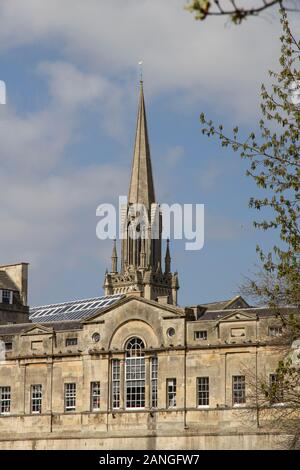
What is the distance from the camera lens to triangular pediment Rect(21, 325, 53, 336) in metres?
71.2

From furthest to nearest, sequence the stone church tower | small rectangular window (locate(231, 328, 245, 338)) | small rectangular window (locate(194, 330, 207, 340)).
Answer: the stone church tower < small rectangular window (locate(194, 330, 207, 340)) < small rectangular window (locate(231, 328, 245, 338))

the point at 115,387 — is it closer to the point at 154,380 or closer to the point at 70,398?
the point at 154,380

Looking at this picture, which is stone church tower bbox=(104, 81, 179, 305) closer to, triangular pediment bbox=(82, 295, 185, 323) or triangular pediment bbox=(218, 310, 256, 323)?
triangular pediment bbox=(82, 295, 185, 323)

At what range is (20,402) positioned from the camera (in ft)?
231

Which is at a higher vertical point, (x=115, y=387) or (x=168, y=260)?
(x=168, y=260)

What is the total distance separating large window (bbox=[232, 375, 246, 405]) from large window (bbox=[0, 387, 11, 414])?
54.7 ft

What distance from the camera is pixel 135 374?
67375 millimetres

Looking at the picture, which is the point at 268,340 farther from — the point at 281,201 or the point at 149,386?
the point at 281,201

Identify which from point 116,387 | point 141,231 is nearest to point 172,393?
point 116,387

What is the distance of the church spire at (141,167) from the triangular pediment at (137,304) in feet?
217

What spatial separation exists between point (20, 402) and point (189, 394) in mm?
12541

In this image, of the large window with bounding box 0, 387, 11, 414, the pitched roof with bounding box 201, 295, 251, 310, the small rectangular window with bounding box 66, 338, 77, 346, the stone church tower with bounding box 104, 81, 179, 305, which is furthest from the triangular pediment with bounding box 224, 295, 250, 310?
the stone church tower with bounding box 104, 81, 179, 305

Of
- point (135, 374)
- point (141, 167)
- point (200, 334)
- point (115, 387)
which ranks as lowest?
point (115, 387)

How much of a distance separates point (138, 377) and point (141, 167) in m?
70.3
